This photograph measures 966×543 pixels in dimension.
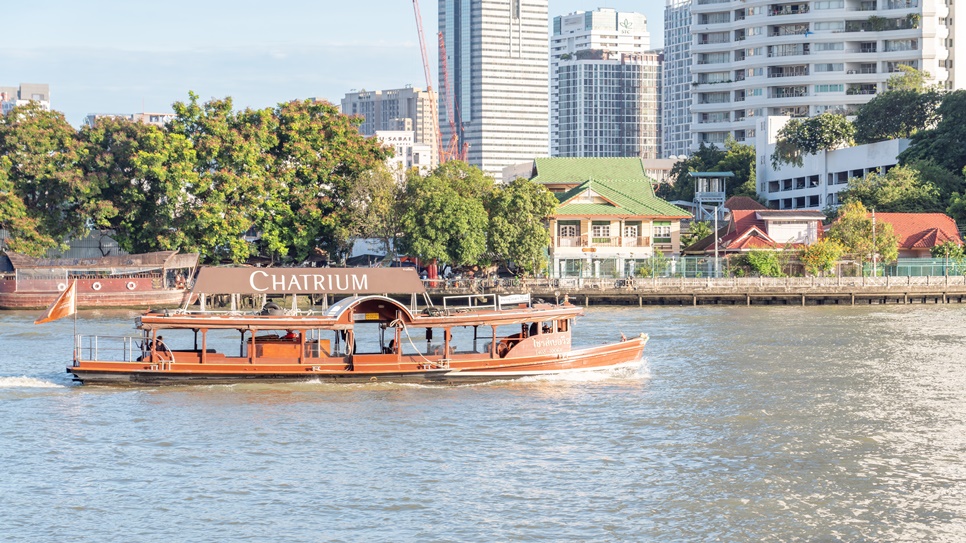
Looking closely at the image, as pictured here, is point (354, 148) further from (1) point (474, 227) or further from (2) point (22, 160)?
(2) point (22, 160)

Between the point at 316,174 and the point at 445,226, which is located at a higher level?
the point at 316,174

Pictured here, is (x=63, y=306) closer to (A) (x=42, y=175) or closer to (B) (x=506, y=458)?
(B) (x=506, y=458)

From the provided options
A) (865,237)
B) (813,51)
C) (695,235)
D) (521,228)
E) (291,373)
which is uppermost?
(813,51)

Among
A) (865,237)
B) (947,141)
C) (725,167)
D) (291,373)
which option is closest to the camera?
(291,373)

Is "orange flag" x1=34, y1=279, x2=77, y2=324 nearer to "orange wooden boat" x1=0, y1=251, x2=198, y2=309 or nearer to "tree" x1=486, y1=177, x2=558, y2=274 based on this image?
"orange wooden boat" x1=0, y1=251, x2=198, y2=309

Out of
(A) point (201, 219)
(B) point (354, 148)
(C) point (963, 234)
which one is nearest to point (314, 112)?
(B) point (354, 148)

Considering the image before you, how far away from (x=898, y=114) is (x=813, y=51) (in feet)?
76.4

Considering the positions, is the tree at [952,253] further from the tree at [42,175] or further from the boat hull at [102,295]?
the tree at [42,175]

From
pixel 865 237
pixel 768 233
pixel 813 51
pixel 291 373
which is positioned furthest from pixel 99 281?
pixel 813 51

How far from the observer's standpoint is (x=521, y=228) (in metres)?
74.1

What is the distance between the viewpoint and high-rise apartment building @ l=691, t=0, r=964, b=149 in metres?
121

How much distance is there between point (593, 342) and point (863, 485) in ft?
75.8

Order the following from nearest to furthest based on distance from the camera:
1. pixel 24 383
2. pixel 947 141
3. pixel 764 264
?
pixel 24 383 → pixel 764 264 → pixel 947 141

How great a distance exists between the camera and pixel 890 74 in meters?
122
